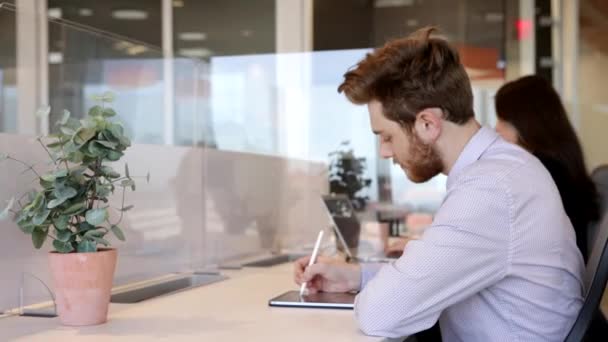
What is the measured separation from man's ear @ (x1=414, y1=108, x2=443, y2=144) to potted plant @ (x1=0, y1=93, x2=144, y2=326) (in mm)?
590

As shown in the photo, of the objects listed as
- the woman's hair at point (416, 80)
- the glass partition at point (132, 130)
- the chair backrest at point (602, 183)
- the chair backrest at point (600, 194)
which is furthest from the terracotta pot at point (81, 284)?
the chair backrest at point (602, 183)

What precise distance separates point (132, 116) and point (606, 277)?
130 centimetres

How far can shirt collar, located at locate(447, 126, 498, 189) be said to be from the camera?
151cm

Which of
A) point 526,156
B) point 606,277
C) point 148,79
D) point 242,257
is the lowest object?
point 242,257

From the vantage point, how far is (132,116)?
6.86 ft

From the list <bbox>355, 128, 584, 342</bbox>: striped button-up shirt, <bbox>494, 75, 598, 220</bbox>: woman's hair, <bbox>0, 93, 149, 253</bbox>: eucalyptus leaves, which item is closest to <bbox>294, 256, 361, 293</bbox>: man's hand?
<bbox>355, 128, 584, 342</bbox>: striped button-up shirt

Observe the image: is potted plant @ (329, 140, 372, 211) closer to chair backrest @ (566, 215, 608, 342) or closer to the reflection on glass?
the reflection on glass

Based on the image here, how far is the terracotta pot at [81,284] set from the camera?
4.49ft

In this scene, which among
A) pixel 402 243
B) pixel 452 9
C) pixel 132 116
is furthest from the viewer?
pixel 452 9

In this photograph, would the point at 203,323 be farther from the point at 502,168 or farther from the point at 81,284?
the point at 502,168

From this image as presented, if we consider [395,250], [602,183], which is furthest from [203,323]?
[602,183]

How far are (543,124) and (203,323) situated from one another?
1.79 meters

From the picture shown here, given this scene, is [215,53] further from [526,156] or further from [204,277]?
[526,156]

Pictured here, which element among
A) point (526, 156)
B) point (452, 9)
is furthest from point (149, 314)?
point (452, 9)
